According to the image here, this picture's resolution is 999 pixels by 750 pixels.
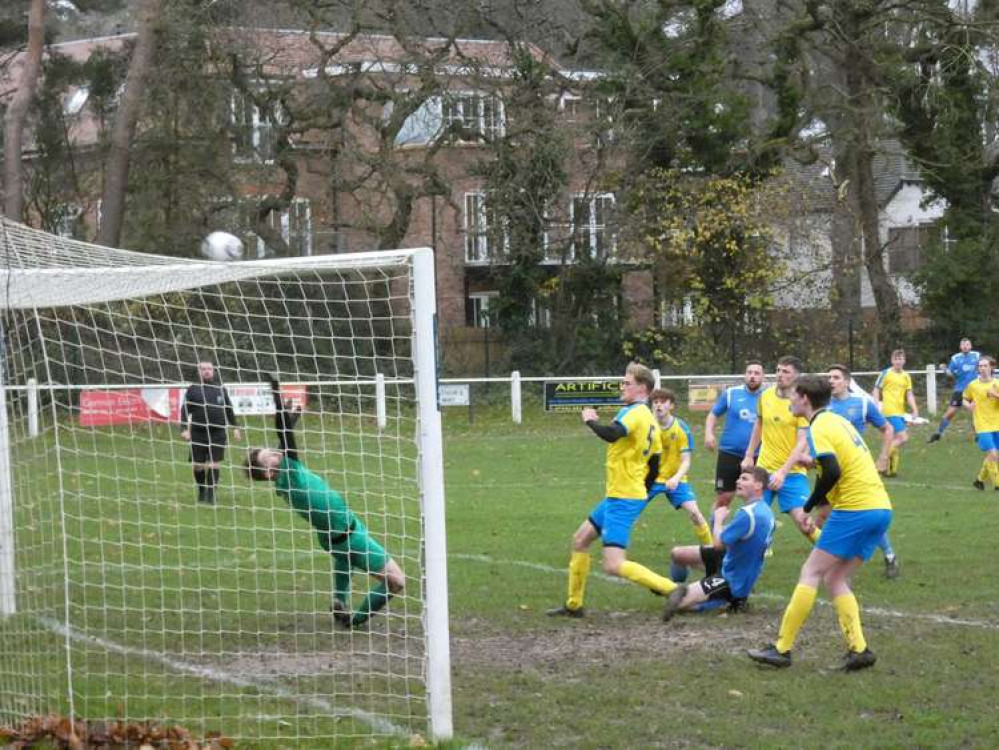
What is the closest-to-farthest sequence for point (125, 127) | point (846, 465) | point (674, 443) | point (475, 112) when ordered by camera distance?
point (846, 465), point (674, 443), point (125, 127), point (475, 112)

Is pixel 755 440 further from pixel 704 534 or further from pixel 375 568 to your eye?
pixel 375 568

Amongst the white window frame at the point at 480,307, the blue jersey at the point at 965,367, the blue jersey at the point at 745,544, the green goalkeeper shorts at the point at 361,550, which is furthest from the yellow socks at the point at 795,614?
the white window frame at the point at 480,307

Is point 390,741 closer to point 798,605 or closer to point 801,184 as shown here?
point 798,605

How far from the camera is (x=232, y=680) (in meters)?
8.43

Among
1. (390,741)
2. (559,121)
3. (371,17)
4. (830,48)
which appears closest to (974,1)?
(830,48)

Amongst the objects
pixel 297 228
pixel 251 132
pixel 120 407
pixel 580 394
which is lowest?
pixel 580 394

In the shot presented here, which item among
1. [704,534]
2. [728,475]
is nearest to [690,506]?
[704,534]

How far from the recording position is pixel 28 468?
9.53 metres

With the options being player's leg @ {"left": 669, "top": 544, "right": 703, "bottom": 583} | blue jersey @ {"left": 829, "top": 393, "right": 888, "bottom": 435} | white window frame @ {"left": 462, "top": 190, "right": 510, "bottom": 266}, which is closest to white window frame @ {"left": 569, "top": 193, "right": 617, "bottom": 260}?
white window frame @ {"left": 462, "top": 190, "right": 510, "bottom": 266}

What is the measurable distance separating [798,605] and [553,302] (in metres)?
29.0

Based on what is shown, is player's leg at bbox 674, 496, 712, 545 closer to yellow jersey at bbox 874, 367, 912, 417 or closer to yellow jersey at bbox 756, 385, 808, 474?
yellow jersey at bbox 756, 385, 808, 474

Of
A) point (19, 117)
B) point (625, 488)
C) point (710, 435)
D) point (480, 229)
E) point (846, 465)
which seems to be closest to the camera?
point (846, 465)

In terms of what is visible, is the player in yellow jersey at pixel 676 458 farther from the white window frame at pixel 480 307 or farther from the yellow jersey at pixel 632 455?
the white window frame at pixel 480 307

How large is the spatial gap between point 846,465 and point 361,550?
3266 mm
